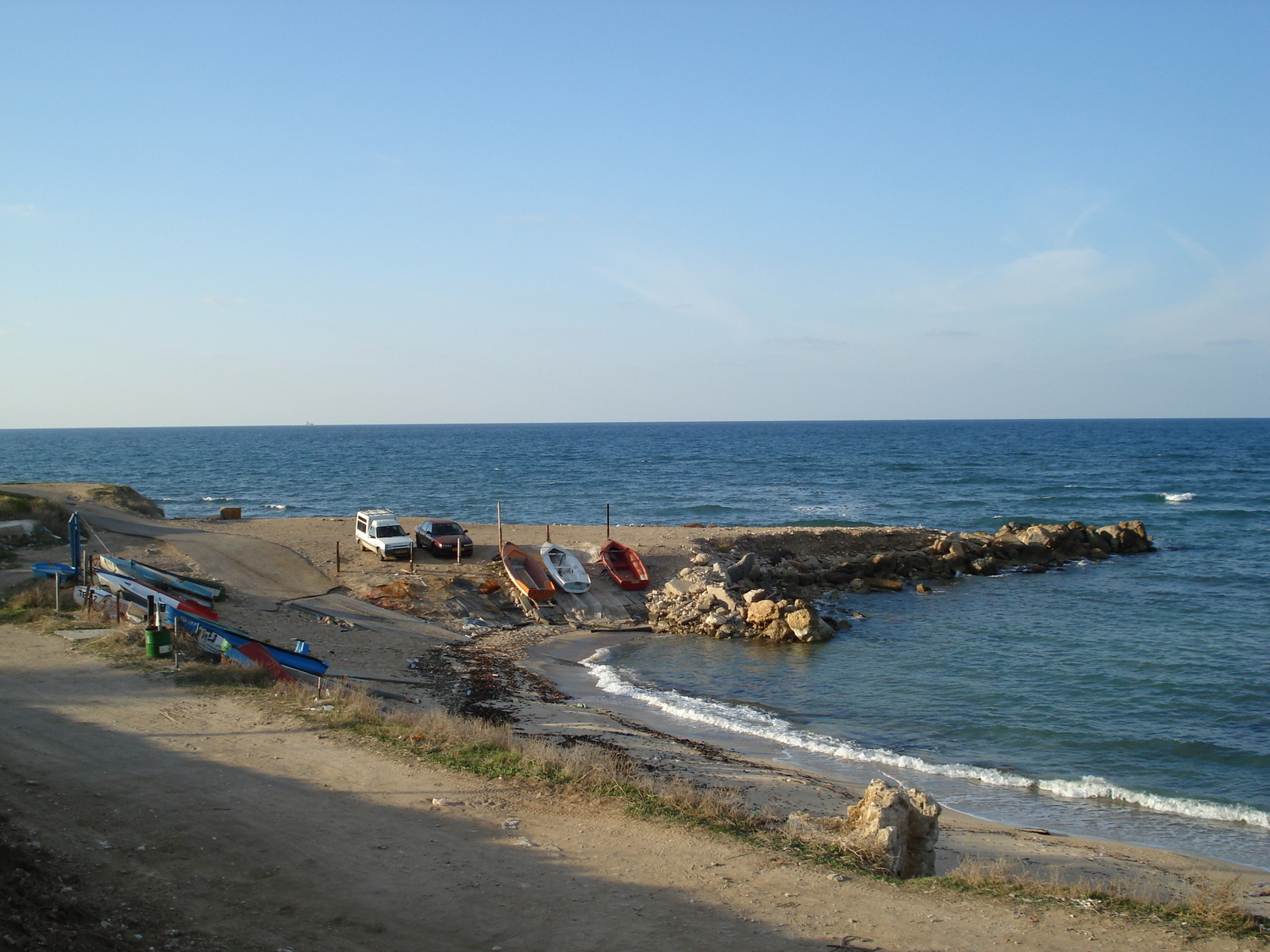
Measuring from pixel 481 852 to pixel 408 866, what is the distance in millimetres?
867

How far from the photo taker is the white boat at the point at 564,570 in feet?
99.3

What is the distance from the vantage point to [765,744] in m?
17.5

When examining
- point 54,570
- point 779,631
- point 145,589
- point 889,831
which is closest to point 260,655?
point 145,589

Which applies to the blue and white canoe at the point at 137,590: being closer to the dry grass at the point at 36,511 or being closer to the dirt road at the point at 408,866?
the dirt road at the point at 408,866

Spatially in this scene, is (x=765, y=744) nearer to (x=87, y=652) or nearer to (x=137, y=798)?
(x=137, y=798)

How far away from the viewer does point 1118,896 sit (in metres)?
9.68

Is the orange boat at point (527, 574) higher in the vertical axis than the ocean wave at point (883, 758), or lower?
higher

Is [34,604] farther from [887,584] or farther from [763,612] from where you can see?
[887,584]

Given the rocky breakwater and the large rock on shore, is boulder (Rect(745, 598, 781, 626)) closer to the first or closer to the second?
the rocky breakwater

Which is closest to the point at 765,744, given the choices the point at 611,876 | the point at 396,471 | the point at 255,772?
the point at 611,876

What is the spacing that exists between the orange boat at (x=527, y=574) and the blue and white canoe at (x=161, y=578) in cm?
962

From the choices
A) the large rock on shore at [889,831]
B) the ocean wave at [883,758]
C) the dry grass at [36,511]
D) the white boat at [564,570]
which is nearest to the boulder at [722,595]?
the white boat at [564,570]

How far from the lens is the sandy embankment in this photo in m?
8.33

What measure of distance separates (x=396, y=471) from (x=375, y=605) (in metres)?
64.4
